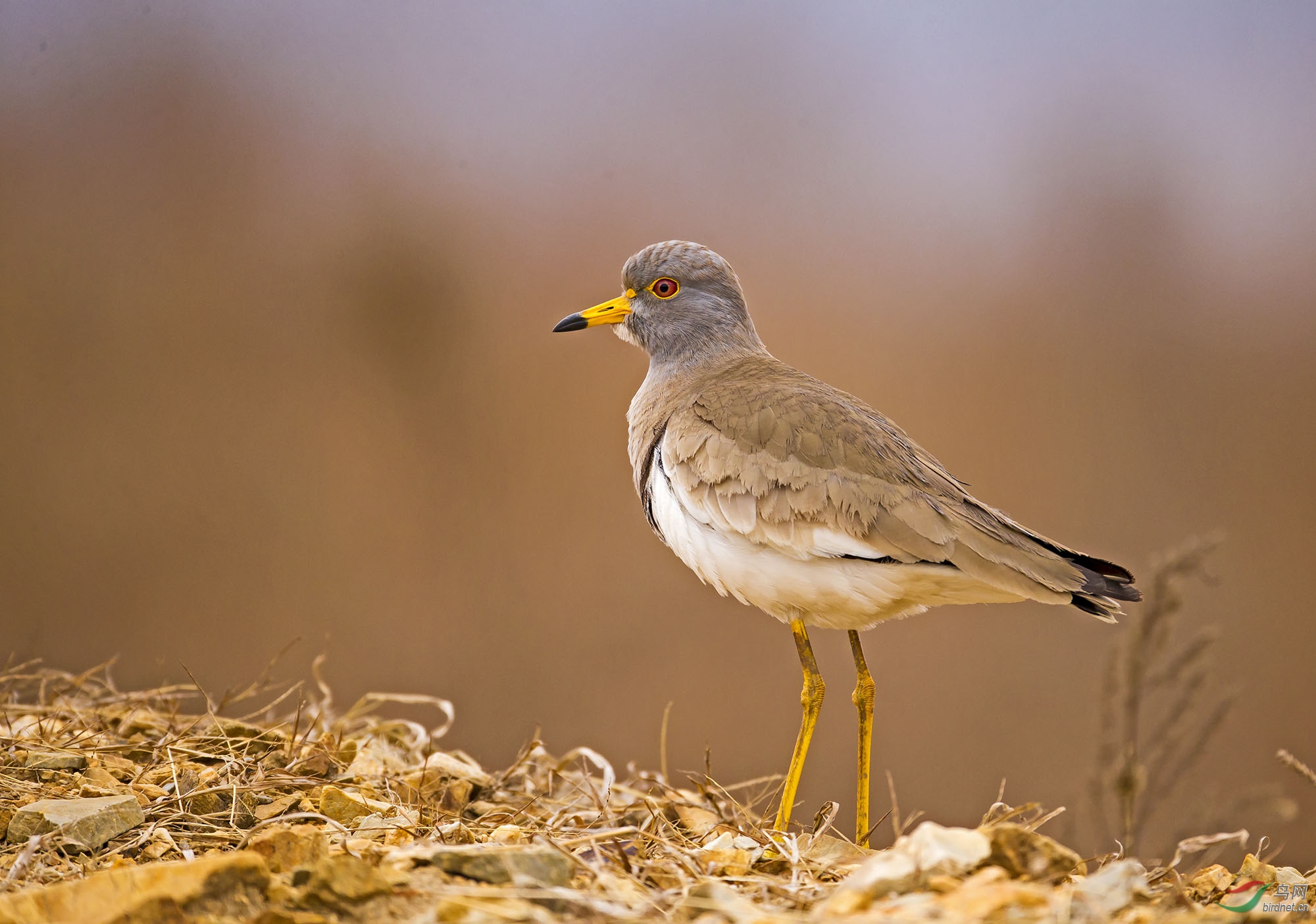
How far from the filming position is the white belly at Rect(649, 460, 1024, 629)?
2.65 metres

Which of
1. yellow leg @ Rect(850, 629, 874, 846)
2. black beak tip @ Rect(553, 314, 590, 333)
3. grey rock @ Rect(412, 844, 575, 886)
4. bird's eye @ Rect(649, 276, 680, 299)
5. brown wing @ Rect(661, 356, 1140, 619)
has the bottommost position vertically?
yellow leg @ Rect(850, 629, 874, 846)

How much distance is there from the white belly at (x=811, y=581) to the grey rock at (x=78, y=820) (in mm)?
1551

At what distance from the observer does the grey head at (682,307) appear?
11.7 ft

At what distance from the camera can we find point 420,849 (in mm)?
1978

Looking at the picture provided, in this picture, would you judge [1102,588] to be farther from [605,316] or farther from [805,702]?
[605,316]

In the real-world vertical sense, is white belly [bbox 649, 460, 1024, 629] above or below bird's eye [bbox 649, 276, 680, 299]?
below

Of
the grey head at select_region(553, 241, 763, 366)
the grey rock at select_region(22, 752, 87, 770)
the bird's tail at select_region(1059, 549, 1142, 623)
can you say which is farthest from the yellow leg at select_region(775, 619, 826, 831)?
the grey rock at select_region(22, 752, 87, 770)

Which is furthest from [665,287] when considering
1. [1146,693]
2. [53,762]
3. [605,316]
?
[53,762]

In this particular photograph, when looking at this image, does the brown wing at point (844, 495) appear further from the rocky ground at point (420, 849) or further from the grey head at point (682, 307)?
the rocky ground at point (420, 849)

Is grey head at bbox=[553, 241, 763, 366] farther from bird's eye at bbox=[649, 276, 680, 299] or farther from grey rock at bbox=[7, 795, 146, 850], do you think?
grey rock at bbox=[7, 795, 146, 850]

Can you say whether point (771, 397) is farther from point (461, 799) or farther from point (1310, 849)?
point (1310, 849)

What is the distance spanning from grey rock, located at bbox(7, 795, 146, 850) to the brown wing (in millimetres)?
1594

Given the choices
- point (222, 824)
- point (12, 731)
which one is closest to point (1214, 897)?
point (222, 824)

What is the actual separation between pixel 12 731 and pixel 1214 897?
318cm
